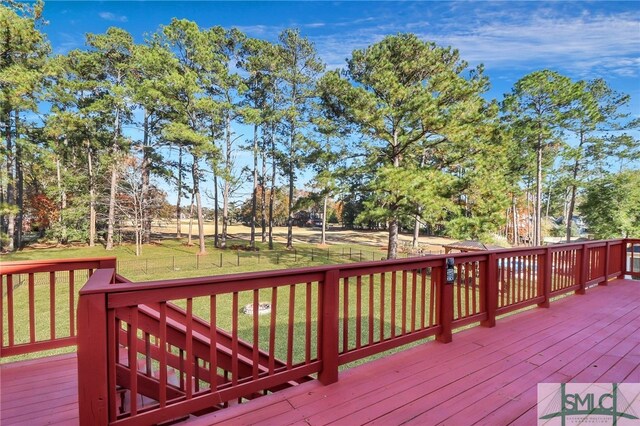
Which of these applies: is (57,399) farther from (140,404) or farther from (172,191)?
(172,191)

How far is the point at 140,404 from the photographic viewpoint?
2436mm

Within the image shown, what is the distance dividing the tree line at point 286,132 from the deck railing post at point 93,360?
9.79 m

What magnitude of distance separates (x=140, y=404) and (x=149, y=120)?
20.7 metres

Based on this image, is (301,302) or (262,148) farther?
(262,148)

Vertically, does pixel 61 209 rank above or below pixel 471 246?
above

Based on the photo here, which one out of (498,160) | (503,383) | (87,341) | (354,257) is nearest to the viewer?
(87,341)

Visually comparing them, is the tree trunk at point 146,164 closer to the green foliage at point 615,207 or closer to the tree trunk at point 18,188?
the tree trunk at point 18,188

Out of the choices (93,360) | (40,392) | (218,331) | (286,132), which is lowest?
(40,392)

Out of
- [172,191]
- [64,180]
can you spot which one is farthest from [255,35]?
[64,180]

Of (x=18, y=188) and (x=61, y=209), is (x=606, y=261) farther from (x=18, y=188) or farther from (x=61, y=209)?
(x=18, y=188)

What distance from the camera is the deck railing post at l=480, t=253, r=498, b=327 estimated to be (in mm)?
3340

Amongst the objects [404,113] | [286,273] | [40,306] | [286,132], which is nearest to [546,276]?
[286,273]

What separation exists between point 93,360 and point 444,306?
106 inches

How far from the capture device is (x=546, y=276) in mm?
4078
